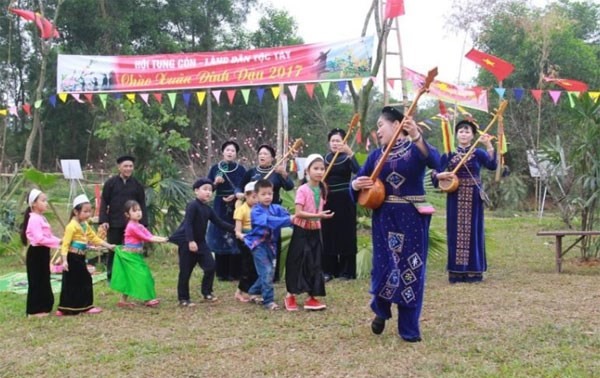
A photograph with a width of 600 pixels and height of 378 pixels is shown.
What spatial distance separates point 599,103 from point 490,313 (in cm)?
353

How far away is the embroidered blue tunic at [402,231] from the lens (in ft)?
14.1

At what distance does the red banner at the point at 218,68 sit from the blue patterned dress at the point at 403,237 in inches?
275

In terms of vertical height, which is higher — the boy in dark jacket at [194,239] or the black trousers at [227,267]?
the boy in dark jacket at [194,239]

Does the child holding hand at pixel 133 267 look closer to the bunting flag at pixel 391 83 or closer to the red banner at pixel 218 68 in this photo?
the red banner at pixel 218 68

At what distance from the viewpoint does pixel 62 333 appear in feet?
16.3

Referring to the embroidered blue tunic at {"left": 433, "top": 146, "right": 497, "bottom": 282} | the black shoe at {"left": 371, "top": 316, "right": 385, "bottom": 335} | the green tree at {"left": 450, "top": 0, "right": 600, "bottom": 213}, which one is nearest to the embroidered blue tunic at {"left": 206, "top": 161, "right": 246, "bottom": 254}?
the embroidered blue tunic at {"left": 433, "top": 146, "right": 497, "bottom": 282}

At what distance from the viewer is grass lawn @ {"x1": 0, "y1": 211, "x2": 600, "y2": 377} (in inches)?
153

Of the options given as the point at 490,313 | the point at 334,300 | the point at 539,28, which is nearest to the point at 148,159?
the point at 334,300

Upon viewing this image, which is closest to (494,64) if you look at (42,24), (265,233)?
(265,233)

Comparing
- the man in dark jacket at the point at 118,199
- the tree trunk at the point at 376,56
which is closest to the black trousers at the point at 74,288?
the man in dark jacket at the point at 118,199

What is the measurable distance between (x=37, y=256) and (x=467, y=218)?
4166 mm

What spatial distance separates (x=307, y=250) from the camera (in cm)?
550

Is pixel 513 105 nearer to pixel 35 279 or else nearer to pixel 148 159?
pixel 148 159

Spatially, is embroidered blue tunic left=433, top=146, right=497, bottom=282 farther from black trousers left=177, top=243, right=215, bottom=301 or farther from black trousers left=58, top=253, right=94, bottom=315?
black trousers left=58, top=253, right=94, bottom=315
